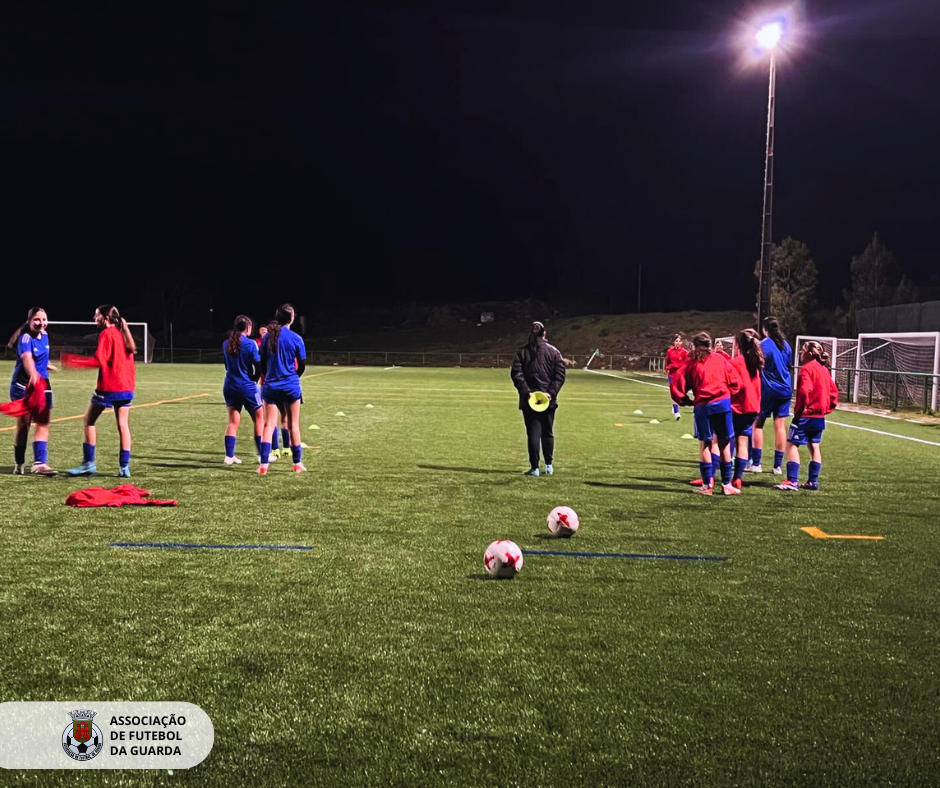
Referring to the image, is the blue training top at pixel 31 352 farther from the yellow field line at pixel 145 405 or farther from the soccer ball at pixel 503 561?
the soccer ball at pixel 503 561

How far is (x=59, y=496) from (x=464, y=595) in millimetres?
5209

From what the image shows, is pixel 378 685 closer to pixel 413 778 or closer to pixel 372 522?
pixel 413 778

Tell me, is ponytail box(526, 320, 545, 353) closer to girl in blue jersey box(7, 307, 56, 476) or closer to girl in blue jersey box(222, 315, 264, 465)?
girl in blue jersey box(222, 315, 264, 465)

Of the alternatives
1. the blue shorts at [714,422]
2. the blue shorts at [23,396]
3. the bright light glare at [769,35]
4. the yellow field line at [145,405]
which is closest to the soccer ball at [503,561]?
the blue shorts at [714,422]

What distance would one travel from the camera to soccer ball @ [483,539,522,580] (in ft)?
18.0

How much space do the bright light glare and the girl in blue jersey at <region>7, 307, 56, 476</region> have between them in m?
18.6

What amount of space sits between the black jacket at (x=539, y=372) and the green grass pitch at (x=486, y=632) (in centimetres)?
139

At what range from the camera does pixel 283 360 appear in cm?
1000

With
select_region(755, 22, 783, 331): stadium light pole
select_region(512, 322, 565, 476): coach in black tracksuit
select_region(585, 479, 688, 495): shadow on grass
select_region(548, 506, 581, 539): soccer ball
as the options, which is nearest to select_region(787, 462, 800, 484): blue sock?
select_region(585, 479, 688, 495): shadow on grass

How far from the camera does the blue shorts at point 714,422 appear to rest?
902 cm

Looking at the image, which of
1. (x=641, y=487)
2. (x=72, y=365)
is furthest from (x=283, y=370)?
(x=641, y=487)

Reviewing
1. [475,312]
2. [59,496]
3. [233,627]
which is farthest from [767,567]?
[475,312]

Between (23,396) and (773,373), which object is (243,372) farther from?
(773,373)

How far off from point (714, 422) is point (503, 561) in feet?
14.7
